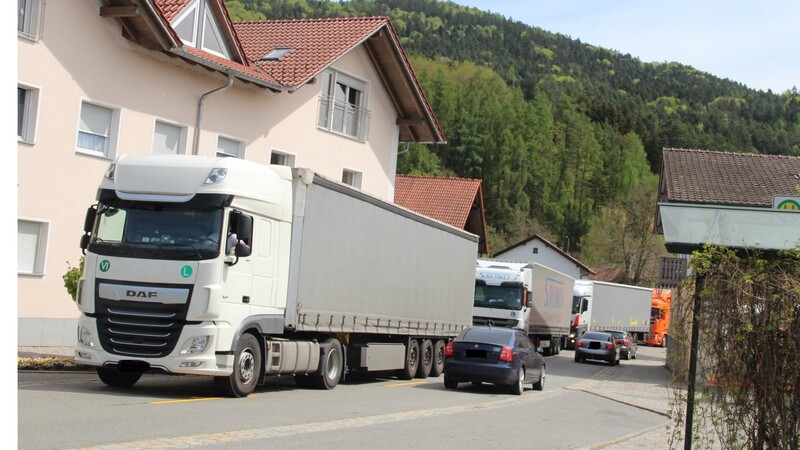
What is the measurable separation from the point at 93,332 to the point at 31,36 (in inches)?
387

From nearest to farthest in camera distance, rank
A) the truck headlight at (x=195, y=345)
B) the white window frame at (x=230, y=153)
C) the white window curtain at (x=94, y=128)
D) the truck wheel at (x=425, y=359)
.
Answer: the truck headlight at (x=195, y=345), the white window curtain at (x=94, y=128), the truck wheel at (x=425, y=359), the white window frame at (x=230, y=153)

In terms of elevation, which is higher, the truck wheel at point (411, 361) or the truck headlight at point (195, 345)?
the truck headlight at point (195, 345)

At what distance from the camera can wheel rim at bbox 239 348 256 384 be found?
15.4 metres

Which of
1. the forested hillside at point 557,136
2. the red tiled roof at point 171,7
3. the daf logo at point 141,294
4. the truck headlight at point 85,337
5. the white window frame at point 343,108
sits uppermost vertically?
the forested hillside at point 557,136

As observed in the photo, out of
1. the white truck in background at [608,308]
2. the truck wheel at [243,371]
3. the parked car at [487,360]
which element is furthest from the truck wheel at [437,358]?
the white truck in background at [608,308]

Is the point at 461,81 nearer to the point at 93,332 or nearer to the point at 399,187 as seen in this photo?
the point at 399,187

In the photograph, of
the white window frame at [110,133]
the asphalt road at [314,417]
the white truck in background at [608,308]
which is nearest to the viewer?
the asphalt road at [314,417]

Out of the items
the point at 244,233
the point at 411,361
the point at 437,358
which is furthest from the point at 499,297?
the point at 244,233

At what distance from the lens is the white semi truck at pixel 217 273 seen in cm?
1452

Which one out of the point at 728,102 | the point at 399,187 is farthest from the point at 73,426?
the point at 728,102

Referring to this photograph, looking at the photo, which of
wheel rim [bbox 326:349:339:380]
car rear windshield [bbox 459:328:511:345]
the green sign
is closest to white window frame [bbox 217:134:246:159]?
car rear windshield [bbox 459:328:511:345]

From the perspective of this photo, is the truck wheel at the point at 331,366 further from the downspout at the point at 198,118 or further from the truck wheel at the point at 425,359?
the downspout at the point at 198,118

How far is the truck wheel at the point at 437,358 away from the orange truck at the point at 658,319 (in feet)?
151

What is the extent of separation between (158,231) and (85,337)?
1.92 meters
